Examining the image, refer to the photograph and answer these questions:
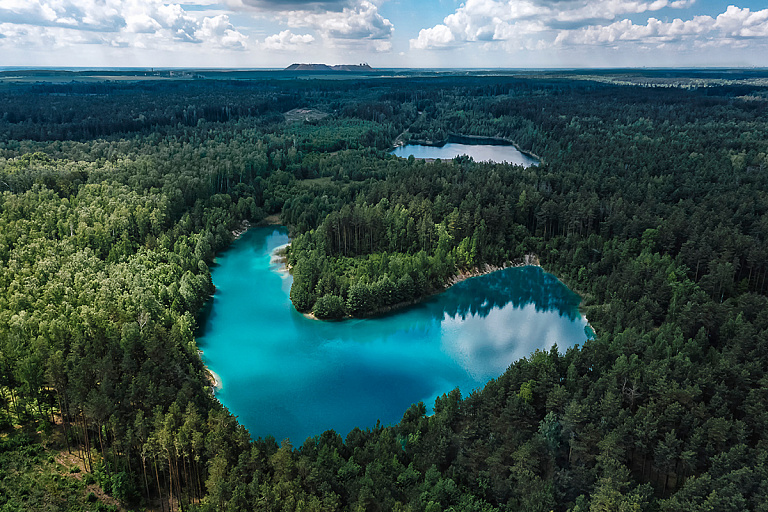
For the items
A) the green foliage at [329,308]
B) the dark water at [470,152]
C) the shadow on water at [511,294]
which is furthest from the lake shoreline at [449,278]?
the dark water at [470,152]

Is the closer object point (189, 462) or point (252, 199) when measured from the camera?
point (189, 462)

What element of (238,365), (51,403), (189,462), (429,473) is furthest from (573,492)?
(51,403)


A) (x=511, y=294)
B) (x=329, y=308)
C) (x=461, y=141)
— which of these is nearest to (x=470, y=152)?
(x=461, y=141)

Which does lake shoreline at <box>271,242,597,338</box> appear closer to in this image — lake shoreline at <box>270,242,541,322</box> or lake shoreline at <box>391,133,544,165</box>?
lake shoreline at <box>270,242,541,322</box>

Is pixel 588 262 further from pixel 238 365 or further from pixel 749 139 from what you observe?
pixel 749 139

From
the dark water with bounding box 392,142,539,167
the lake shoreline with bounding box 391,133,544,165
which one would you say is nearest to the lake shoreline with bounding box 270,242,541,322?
the dark water with bounding box 392,142,539,167

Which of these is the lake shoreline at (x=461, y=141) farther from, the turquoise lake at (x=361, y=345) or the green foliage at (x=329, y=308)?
the green foliage at (x=329, y=308)

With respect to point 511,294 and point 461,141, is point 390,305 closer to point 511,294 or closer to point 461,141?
point 511,294
